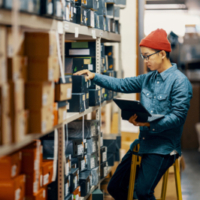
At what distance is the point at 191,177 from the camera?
4.91 m

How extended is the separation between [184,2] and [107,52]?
193 inches

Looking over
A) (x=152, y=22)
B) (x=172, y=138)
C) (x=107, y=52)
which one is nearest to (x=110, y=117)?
(x=107, y=52)

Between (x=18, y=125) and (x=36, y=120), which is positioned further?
A: (x=36, y=120)

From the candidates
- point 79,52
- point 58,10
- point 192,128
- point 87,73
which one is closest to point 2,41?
point 58,10

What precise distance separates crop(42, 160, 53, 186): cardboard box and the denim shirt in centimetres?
95

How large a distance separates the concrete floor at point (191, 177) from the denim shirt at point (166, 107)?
1.29 metres

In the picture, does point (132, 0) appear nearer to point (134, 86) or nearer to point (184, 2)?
point (134, 86)

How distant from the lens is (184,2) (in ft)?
26.4

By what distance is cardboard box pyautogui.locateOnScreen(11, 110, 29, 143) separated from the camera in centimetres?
155

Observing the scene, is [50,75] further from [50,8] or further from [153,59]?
[153,59]

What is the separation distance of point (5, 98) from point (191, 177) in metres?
4.09

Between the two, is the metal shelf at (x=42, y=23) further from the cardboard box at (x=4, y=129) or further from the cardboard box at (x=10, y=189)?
the cardboard box at (x=10, y=189)

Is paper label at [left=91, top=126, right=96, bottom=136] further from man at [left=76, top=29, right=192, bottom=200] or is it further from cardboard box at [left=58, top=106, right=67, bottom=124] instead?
cardboard box at [left=58, top=106, right=67, bottom=124]

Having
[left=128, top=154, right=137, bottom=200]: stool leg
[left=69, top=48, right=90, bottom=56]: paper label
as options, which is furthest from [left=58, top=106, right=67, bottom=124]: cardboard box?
[left=69, top=48, right=90, bottom=56]: paper label
